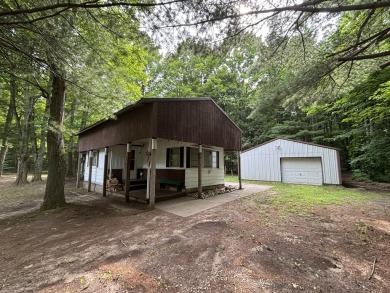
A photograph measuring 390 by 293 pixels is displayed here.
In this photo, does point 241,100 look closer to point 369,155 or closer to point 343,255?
point 369,155

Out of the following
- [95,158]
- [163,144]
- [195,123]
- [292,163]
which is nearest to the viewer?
[195,123]

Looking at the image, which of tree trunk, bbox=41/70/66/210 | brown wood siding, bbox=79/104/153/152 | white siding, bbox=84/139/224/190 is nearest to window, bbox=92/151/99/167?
white siding, bbox=84/139/224/190

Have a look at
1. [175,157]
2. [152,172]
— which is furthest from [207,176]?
[152,172]

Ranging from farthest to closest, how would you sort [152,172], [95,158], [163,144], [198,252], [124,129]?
[95,158] < [163,144] < [124,129] < [152,172] < [198,252]

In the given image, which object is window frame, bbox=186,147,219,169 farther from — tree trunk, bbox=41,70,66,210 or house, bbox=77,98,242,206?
tree trunk, bbox=41,70,66,210

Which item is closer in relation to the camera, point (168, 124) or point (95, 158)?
point (168, 124)

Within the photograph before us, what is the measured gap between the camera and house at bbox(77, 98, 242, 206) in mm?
6477

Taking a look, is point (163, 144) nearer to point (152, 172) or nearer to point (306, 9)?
point (152, 172)

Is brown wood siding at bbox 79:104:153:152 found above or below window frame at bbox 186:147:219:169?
above

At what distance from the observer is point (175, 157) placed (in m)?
9.23

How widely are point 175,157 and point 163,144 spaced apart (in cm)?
101

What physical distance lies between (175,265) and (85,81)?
16.9ft

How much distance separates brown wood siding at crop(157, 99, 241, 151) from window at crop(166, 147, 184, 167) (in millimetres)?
1432

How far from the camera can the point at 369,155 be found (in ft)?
39.8
